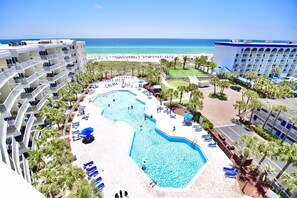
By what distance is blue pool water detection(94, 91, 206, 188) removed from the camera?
23.4 metres

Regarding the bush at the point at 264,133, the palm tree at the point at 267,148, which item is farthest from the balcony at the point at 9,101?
the bush at the point at 264,133

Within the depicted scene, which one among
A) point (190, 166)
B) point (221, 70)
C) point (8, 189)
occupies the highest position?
point (8, 189)

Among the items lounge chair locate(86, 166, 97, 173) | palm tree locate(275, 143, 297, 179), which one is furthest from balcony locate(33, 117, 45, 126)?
palm tree locate(275, 143, 297, 179)

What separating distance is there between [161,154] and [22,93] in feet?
82.5

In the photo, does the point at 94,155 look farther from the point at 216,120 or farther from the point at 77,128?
the point at 216,120

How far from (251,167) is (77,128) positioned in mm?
30536

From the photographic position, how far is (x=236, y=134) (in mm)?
31922

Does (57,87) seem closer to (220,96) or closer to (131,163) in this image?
(131,163)

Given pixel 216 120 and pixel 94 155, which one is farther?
pixel 216 120

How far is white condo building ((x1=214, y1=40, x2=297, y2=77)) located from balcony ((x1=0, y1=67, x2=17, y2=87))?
235 feet

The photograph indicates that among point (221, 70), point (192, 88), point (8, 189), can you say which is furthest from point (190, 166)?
point (221, 70)

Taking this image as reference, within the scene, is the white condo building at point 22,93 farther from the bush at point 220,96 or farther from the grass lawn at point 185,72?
the bush at point 220,96

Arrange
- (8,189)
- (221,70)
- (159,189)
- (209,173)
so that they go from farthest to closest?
(221,70)
(209,173)
(159,189)
(8,189)

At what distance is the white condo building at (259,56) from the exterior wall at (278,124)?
126ft
